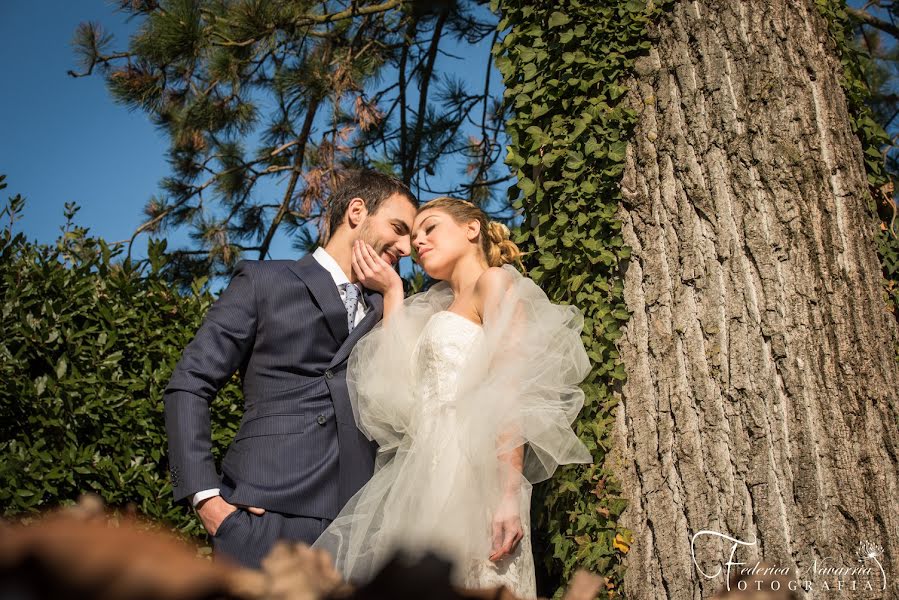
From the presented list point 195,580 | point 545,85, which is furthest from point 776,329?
point 195,580

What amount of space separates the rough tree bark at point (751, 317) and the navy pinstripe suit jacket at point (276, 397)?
98cm

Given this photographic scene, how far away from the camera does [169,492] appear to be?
3152 mm

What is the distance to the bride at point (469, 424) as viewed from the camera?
1901 mm

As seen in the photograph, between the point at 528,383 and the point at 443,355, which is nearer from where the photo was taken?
the point at 528,383

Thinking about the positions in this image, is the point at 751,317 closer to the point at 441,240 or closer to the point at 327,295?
the point at 441,240

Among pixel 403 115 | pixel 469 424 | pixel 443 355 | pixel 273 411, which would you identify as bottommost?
pixel 469 424

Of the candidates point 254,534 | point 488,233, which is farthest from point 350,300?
point 254,534

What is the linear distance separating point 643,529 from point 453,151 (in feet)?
14.4

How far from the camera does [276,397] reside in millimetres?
2227

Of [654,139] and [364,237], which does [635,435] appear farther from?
[364,237]

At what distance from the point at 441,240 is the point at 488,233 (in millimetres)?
223

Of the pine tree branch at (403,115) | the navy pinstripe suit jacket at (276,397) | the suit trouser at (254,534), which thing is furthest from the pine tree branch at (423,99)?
the suit trouser at (254,534)
